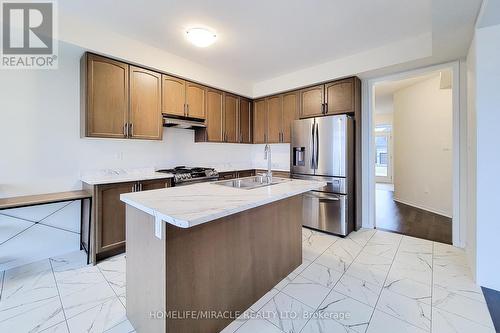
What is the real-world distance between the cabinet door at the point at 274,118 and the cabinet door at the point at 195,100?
130cm

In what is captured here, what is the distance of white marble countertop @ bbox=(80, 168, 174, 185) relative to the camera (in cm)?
247

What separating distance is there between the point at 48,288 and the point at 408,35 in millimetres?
4542

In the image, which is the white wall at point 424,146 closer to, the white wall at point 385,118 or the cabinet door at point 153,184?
the white wall at point 385,118

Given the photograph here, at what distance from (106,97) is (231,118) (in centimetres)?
205

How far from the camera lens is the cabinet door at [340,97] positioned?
3246mm

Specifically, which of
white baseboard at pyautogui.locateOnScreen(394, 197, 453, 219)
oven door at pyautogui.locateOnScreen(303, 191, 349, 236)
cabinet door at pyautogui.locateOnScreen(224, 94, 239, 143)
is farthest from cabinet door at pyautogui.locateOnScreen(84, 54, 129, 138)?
white baseboard at pyautogui.locateOnScreen(394, 197, 453, 219)

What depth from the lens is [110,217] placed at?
246cm

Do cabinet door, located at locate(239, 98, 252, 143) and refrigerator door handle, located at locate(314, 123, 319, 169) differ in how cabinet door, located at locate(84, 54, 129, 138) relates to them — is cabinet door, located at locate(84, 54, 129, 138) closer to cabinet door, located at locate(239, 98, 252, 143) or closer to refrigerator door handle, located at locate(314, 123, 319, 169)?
cabinet door, located at locate(239, 98, 252, 143)

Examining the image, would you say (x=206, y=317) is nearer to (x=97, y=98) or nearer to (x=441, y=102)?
(x=97, y=98)

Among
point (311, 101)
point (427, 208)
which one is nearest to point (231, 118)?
point (311, 101)

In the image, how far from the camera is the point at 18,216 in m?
2.38

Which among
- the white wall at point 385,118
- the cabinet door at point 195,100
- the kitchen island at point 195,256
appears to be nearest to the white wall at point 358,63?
the cabinet door at point 195,100

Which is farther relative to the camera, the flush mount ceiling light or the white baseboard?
the white baseboard

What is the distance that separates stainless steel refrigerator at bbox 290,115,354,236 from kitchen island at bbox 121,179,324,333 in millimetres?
1487
